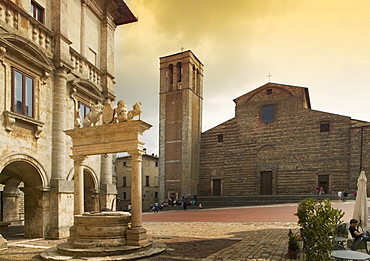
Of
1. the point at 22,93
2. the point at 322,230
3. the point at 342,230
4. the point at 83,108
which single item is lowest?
the point at 342,230

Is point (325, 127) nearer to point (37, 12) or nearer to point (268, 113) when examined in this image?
point (268, 113)

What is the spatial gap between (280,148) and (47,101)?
28.8 metres

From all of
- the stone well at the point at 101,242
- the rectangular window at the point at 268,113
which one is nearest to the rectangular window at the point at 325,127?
the rectangular window at the point at 268,113

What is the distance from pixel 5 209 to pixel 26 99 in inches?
493

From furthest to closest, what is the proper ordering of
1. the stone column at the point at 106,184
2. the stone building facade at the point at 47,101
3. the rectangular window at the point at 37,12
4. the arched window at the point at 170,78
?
the arched window at the point at 170,78 → the stone column at the point at 106,184 → the rectangular window at the point at 37,12 → the stone building facade at the point at 47,101

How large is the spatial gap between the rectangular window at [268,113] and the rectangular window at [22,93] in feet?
98.3

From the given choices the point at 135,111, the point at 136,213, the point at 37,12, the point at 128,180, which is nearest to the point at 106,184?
the point at 136,213

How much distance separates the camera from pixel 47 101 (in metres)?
12.8

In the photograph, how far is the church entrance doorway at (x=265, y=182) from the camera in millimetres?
35469

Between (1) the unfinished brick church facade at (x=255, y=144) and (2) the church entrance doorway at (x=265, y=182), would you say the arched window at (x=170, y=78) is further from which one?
(2) the church entrance doorway at (x=265, y=182)

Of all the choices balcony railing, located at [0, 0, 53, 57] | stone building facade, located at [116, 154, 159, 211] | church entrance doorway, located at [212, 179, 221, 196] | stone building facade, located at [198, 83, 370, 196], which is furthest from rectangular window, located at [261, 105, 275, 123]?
balcony railing, located at [0, 0, 53, 57]

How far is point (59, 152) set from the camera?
12.9 metres

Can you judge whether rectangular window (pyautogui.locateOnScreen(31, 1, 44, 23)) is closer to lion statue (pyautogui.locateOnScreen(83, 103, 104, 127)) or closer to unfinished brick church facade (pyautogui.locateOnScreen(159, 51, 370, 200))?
lion statue (pyautogui.locateOnScreen(83, 103, 104, 127))

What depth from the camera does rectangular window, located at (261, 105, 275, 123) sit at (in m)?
36.8
